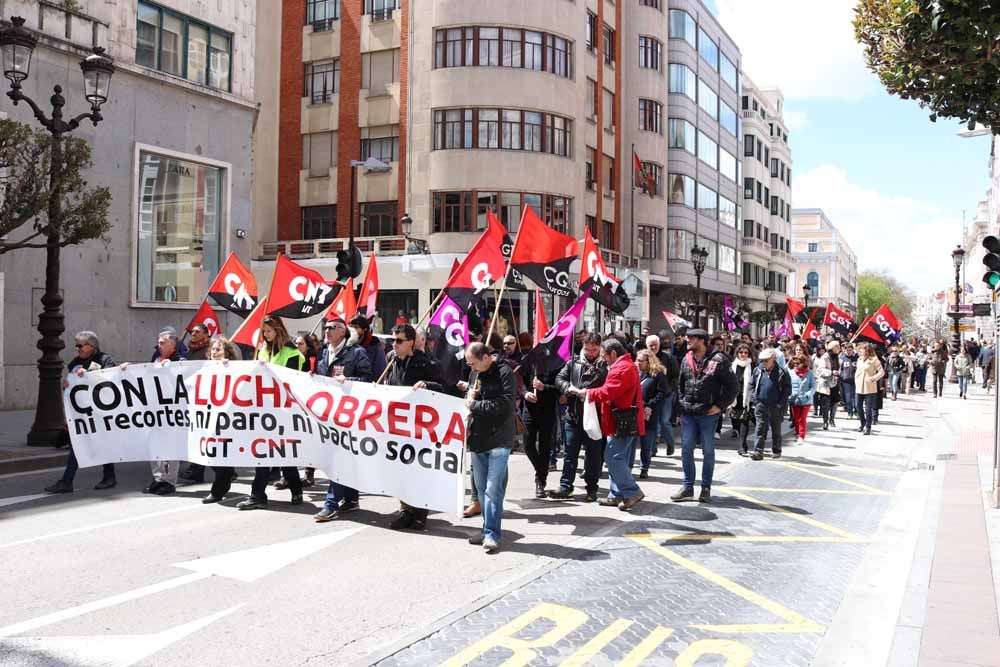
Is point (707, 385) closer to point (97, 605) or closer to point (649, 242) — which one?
point (97, 605)

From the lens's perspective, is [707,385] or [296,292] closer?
[707,385]

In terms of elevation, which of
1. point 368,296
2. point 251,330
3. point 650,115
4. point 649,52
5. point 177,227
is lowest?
point 251,330

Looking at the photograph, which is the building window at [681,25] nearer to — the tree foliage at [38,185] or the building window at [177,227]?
the building window at [177,227]

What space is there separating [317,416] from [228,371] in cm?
129

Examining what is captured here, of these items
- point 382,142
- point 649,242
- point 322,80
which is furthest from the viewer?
point 649,242

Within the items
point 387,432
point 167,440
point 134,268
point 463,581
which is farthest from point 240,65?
point 463,581

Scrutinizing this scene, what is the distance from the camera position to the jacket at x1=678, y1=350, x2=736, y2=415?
383 inches

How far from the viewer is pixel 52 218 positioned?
1255cm

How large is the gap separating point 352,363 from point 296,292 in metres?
3.53

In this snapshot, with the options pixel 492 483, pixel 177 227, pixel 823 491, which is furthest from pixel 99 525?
pixel 177 227

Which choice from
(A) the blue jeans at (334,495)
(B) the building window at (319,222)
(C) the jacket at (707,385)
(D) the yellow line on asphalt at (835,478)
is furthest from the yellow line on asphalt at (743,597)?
(B) the building window at (319,222)

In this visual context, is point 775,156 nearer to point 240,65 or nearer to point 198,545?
point 240,65

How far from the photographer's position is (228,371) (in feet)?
30.1

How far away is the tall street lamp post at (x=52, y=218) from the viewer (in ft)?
39.8
